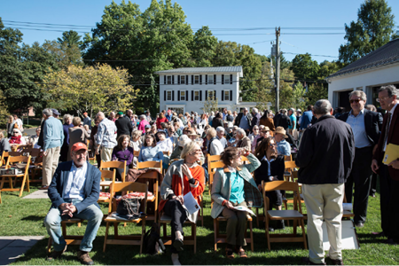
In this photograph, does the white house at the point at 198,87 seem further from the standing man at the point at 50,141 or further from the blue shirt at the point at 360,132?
the blue shirt at the point at 360,132

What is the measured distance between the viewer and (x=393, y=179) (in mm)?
3789

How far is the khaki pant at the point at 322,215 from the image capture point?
10.8 ft

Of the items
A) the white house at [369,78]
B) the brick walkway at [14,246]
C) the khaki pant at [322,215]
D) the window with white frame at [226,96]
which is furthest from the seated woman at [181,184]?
the window with white frame at [226,96]

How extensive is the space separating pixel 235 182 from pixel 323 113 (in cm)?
151

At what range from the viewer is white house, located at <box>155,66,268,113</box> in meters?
42.8

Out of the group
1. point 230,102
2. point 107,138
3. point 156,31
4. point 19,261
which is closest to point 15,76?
point 156,31

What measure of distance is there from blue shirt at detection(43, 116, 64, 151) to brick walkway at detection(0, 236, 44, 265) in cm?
290

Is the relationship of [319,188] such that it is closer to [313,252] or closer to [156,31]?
[313,252]

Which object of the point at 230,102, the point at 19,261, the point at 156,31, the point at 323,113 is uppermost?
the point at 156,31

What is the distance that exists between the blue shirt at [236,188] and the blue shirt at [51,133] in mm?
4840

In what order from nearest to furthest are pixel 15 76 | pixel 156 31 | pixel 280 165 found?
pixel 280 165
pixel 15 76
pixel 156 31

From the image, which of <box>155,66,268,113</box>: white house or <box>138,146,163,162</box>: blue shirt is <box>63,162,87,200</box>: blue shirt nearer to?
<box>138,146,163,162</box>: blue shirt

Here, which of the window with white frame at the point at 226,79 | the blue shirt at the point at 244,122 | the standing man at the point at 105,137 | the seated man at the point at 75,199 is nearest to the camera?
the seated man at the point at 75,199

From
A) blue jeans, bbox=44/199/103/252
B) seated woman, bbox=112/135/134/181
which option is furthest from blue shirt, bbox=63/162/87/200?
seated woman, bbox=112/135/134/181
